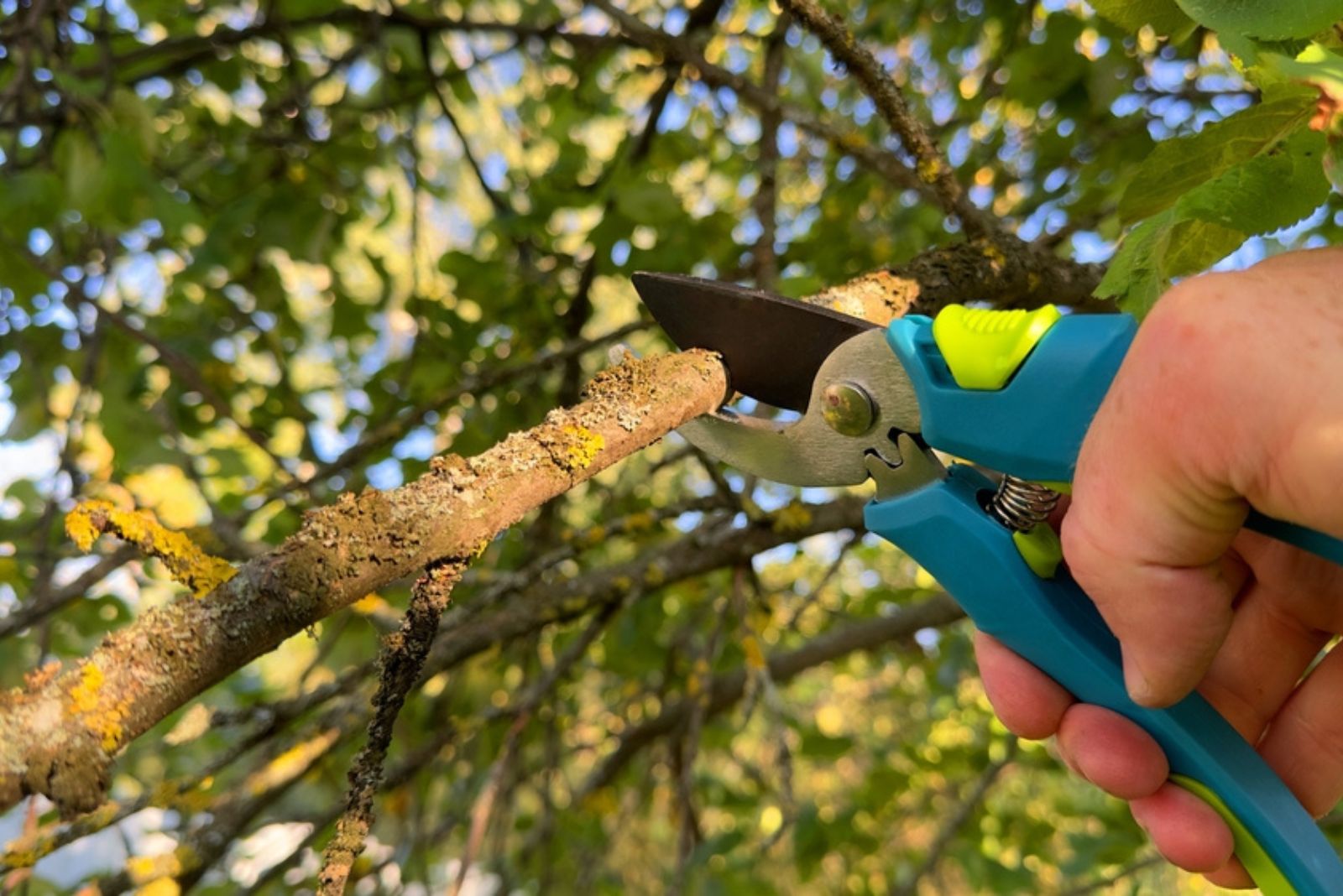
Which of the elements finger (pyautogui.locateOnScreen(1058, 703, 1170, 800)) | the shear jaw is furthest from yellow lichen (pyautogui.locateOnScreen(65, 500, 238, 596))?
finger (pyautogui.locateOnScreen(1058, 703, 1170, 800))

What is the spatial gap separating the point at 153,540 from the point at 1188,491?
2.10 feet

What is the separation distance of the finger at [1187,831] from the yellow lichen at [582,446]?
2.19 ft

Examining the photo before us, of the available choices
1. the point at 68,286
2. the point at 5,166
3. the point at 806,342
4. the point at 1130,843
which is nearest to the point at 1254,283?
the point at 806,342

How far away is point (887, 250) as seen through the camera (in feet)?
7.13

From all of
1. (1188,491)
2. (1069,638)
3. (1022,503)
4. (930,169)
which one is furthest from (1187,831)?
(930,169)

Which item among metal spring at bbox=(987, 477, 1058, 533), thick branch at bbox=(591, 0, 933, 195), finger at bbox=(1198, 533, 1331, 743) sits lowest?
finger at bbox=(1198, 533, 1331, 743)

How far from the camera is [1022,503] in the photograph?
86 centimetres

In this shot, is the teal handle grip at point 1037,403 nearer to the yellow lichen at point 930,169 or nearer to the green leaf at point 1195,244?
the green leaf at point 1195,244

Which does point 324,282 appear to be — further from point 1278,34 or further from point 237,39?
point 1278,34

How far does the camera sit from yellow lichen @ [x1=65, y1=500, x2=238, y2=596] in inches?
22.5

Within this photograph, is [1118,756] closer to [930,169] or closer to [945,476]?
[945,476]

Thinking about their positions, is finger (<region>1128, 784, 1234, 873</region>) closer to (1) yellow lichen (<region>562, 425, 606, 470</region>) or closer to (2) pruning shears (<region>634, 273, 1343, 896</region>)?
(2) pruning shears (<region>634, 273, 1343, 896</region>)

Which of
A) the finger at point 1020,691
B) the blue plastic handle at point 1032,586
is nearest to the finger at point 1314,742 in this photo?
the blue plastic handle at point 1032,586

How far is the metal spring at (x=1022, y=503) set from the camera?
0.85 m
